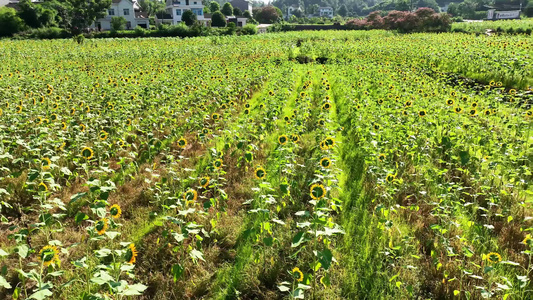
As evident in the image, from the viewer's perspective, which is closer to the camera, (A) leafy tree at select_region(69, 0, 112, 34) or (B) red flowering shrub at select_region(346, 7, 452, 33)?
(B) red flowering shrub at select_region(346, 7, 452, 33)

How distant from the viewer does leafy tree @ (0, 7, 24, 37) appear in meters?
37.8

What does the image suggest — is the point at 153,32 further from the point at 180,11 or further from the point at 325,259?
the point at 325,259

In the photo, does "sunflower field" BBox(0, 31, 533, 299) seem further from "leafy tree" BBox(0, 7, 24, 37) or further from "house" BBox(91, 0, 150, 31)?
"house" BBox(91, 0, 150, 31)

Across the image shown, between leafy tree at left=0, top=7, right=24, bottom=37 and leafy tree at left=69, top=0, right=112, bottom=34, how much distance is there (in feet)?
17.9

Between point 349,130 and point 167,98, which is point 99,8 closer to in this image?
point 167,98

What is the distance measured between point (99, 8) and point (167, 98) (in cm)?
4565

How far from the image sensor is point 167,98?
25.9 feet

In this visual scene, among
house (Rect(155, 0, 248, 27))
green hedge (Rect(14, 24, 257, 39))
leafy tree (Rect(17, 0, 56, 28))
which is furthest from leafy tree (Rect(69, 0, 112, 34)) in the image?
house (Rect(155, 0, 248, 27))

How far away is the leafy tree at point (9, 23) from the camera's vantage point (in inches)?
1486

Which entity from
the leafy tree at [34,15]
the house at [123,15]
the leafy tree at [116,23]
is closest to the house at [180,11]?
the house at [123,15]

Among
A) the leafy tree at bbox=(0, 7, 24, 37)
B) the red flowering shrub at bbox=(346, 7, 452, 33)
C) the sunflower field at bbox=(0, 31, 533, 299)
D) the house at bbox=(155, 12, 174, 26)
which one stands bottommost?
the sunflower field at bbox=(0, 31, 533, 299)

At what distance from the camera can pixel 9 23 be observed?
125 ft

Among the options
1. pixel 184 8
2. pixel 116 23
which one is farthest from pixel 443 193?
pixel 184 8

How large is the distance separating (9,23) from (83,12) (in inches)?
323
